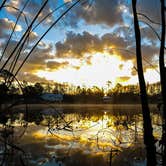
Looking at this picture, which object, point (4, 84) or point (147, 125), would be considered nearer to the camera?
point (4, 84)

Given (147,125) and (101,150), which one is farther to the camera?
(101,150)

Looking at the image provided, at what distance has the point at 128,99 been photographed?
74.1 meters

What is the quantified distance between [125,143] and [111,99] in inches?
2773

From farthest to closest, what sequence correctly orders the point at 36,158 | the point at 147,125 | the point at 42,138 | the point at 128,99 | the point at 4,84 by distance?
1. the point at 128,99
2. the point at 42,138
3. the point at 36,158
4. the point at 147,125
5. the point at 4,84

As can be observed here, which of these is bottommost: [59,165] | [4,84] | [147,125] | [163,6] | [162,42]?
[59,165]

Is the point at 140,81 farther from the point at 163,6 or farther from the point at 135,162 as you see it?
the point at 135,162

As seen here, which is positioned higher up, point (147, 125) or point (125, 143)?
point (147, 125)

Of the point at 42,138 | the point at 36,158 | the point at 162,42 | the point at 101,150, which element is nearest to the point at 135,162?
the point at 101,150

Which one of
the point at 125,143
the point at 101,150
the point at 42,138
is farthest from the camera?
the point at 42,138

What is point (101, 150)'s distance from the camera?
291 inches

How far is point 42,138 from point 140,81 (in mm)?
8480

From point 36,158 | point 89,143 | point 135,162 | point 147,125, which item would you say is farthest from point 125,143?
point 147,125

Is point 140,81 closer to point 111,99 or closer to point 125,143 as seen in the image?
point 125,143

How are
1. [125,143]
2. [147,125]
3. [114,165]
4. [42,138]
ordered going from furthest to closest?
[42,138], [125,143], [114,165], [147,125]
